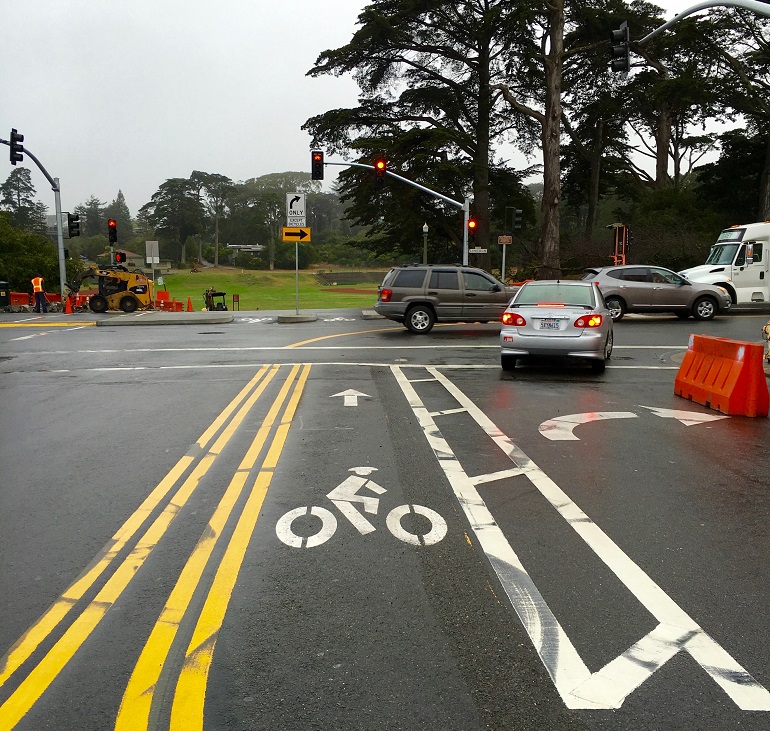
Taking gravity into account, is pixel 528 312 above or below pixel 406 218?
below

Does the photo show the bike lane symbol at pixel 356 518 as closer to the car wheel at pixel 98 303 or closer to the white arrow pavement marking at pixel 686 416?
the white arrow pavement marking at pixel 686 416

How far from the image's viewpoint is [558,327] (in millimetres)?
12953

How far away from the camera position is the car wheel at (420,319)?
69.8 ft

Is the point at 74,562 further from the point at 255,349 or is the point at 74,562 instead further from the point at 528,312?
the point at 255,349

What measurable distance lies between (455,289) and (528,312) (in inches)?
322

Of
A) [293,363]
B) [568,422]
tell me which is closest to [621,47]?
[293,363]

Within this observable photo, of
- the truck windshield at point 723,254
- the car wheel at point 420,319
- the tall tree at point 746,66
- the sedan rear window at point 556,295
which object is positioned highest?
the tall tree at point 746,66

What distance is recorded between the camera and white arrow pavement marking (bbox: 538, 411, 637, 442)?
8.47 m

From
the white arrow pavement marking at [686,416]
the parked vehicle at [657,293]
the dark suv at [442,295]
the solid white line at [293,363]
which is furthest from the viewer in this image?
the parked vehicle at [657,293]

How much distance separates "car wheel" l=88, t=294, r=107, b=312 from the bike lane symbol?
3184cm

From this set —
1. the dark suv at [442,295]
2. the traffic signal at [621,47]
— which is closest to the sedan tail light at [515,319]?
the dark suv at [442,295]

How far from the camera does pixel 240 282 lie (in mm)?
98750

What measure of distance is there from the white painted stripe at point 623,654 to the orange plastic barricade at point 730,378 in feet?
15.8

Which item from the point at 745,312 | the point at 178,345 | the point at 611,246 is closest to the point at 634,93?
the point at 611,246
